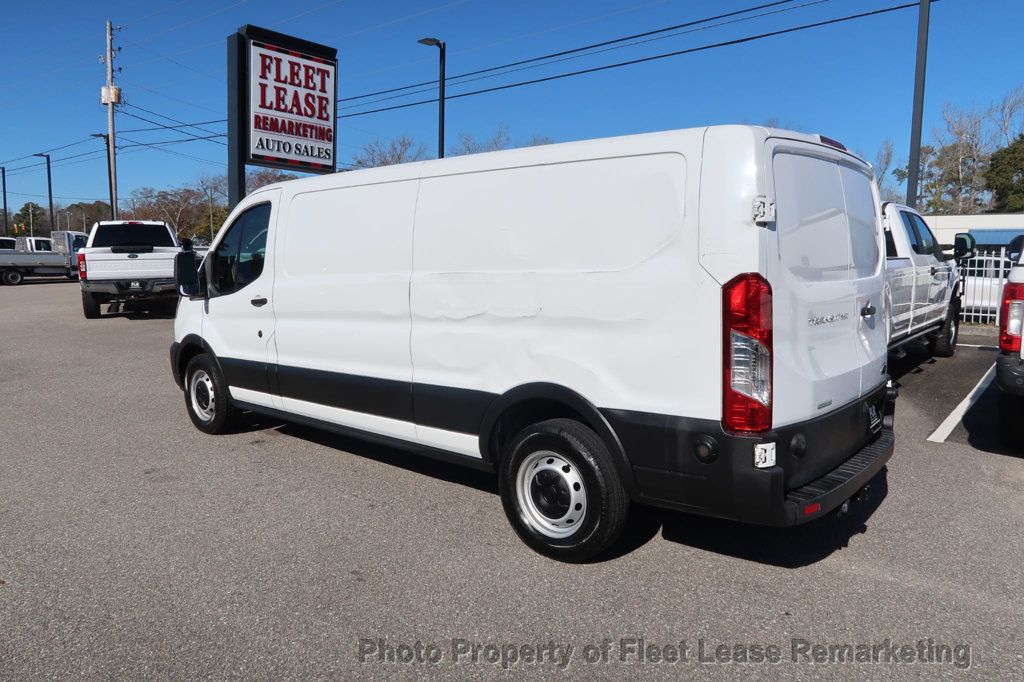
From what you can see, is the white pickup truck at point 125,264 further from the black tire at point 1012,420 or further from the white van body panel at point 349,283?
the black tire at point 1012,420

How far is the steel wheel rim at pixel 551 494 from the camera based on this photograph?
3791 millimetres

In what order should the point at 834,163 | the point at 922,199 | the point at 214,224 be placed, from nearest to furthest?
the point at 834,163
the point at 922,199
the point at 214,224

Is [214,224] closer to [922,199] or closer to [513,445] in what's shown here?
[922,199]

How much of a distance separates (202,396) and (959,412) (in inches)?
281

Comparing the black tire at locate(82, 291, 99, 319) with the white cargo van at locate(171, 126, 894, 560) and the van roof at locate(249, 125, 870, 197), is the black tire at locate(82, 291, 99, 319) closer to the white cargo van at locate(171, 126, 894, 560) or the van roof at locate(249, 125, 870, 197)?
the white cargo van at locate(171, 126, 894, 560)

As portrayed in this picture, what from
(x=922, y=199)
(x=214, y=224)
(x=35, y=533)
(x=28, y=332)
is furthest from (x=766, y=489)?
(x=214, y=224)

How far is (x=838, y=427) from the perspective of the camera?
3.67 m

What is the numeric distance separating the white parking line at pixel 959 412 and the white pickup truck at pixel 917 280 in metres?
0.82

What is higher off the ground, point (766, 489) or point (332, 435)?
point (766, 489)

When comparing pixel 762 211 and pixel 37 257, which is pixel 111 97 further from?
pixel 762 211

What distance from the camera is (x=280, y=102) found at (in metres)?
12.1

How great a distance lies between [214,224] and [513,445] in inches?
3320

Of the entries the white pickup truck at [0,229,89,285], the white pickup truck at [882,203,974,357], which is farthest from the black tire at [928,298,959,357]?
the white pickup truck at [0,229,89,285]

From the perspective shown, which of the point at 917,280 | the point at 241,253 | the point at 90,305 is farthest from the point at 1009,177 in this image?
the point at 241,253
